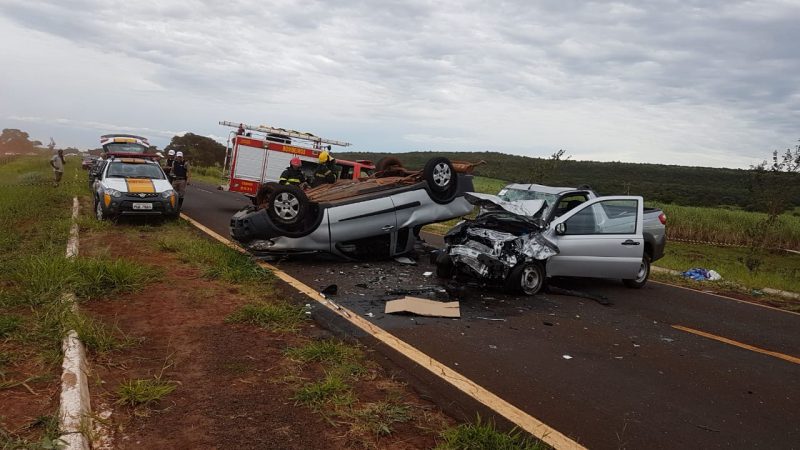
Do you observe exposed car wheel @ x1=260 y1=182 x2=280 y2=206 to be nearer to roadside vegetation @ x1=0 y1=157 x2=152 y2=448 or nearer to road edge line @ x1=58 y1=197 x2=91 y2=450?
roadside vegetation @ x1=0 y1=157 x2=152 y2=448

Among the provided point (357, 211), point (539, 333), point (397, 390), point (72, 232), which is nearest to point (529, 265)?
point (539, 333)

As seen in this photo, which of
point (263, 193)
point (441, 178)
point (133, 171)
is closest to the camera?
point (263, 193)

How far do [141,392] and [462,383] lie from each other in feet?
7.65

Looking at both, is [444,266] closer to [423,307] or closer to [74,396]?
[423,307]

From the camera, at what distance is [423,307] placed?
6.18 meters

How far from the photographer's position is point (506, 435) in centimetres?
319

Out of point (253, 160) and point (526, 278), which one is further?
point (253, 160)

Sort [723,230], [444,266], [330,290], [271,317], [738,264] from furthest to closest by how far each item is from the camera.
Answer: [723,230] → [738,264] → [444,266] → [330,290] → [271,317]

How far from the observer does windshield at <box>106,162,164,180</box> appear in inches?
471

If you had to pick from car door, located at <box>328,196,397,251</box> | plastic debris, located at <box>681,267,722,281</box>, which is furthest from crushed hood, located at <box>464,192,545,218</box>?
plastic debris, located at <box>681,267,722,281</box>

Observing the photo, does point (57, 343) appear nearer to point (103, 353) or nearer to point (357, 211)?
point (103, 353)

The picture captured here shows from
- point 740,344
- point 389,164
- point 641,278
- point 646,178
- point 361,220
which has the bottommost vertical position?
point 740,344

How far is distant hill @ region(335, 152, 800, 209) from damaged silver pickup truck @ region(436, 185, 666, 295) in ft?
42.2

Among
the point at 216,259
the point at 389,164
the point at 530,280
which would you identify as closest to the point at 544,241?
the point at 530,280
